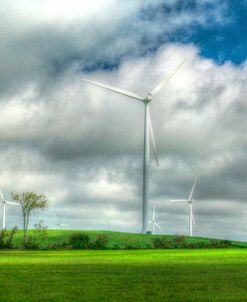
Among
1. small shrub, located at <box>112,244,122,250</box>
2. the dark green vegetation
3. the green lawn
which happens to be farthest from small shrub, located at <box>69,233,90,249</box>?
the green lawn

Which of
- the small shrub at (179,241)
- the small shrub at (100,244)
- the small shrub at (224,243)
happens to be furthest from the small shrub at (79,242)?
the small shrub at (224,243)

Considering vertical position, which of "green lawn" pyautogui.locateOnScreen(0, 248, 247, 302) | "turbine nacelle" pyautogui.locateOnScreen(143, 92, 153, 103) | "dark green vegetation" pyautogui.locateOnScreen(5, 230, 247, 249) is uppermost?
"turbine nacelle" pyautogui.locateOnScreen(143, 92, 153, 103)

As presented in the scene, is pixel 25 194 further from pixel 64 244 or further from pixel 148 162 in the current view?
pixel 148 162

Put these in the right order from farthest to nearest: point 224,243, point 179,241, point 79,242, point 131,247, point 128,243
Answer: point 224,243 → point 179,241 → point 128,243 → point 131,247 → point 79,242

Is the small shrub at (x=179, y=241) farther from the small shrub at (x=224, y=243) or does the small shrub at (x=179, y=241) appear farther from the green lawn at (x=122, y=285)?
the green lawn at (x=122, y=285)

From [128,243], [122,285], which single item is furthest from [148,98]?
[122,285]

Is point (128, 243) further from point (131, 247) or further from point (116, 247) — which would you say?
point (116, 247)

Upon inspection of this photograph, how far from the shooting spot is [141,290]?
982 inches

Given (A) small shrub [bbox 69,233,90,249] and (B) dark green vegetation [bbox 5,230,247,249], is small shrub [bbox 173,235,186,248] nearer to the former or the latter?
(B) dark green vegetation [bbox 5,230,247,249]

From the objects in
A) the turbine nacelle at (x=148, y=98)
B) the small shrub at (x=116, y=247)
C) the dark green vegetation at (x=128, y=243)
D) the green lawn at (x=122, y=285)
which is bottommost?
the green lawn at (x=122, y=285)

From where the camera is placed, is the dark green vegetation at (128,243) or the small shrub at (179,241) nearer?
the dark green vegetation at (128,243)

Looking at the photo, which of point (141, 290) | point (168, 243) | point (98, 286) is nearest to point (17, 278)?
point (98, 286)

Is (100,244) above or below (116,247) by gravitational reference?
above

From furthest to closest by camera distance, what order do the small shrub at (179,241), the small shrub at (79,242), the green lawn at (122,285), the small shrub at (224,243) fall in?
the small shrub at (224,243) → the small shrub at (179,241) → the small shrub at (79,242) → the green lawn at (122,285)
